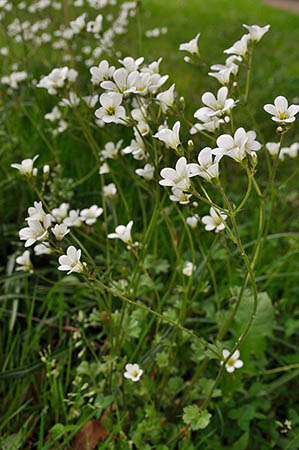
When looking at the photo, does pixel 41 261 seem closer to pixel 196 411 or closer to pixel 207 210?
pixel 207 210

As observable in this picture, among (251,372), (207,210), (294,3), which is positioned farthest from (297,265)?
(294,3)

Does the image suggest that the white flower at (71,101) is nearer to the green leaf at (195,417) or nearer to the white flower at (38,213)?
the white flower at (38,213)

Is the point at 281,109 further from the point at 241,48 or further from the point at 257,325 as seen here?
the point at 257,325

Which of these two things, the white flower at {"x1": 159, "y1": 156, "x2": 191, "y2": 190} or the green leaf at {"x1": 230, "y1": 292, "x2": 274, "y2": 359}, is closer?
the white flower at {"x1": 159, "y1": 156, "x2": 191, "y2": 190}

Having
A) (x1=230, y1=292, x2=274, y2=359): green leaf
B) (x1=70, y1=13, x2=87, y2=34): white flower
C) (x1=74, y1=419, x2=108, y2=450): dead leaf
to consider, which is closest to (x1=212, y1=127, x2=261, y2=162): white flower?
(x1=230, y1=292, x2=274, y2=359): green leaf

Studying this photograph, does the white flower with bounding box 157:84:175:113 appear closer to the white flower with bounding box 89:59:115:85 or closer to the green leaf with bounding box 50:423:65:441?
the white flower with bounding box 89:59:115:85

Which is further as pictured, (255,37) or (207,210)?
(207,210)

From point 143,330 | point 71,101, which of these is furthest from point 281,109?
point 143,330
